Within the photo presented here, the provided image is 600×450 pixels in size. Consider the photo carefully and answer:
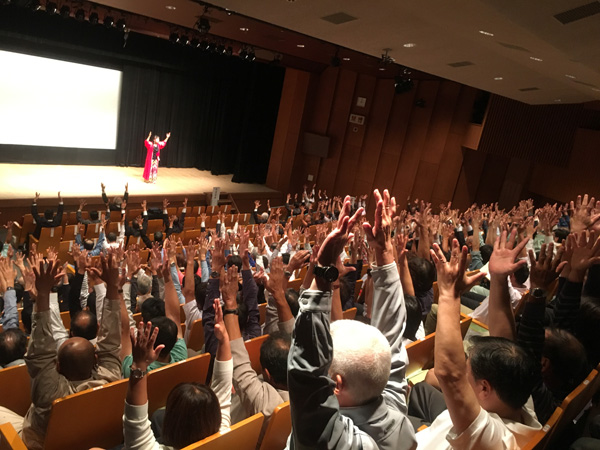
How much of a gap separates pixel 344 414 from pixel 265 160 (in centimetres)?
1393

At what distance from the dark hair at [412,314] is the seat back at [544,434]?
104 cm

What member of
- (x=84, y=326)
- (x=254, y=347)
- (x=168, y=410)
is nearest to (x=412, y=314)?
(x=254, y=347)

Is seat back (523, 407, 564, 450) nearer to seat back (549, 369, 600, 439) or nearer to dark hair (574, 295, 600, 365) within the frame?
seat back (549, 369, 600, 439)

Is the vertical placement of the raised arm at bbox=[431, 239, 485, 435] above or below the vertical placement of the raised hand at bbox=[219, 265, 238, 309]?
above

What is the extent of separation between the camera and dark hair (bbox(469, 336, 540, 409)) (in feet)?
5.77

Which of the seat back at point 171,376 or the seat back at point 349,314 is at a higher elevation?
the seat back at point 349,314

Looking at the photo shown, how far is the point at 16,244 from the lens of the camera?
7.82 m

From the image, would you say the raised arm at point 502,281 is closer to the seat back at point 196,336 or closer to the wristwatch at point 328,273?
the wristwatch at point 328,273

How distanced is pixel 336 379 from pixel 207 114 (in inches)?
557

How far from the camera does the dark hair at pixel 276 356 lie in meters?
2.41

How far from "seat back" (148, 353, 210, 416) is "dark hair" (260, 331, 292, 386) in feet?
2.11

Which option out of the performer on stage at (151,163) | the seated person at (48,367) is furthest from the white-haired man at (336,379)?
the performer on stage at (151,163)

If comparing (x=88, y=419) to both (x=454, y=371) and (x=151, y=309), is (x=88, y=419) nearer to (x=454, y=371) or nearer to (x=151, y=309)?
(x=151, y=309)

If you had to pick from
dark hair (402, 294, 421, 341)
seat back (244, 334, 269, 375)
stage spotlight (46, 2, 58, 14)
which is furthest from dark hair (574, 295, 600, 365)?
stage spotlight (46, 2, 58, 14)
